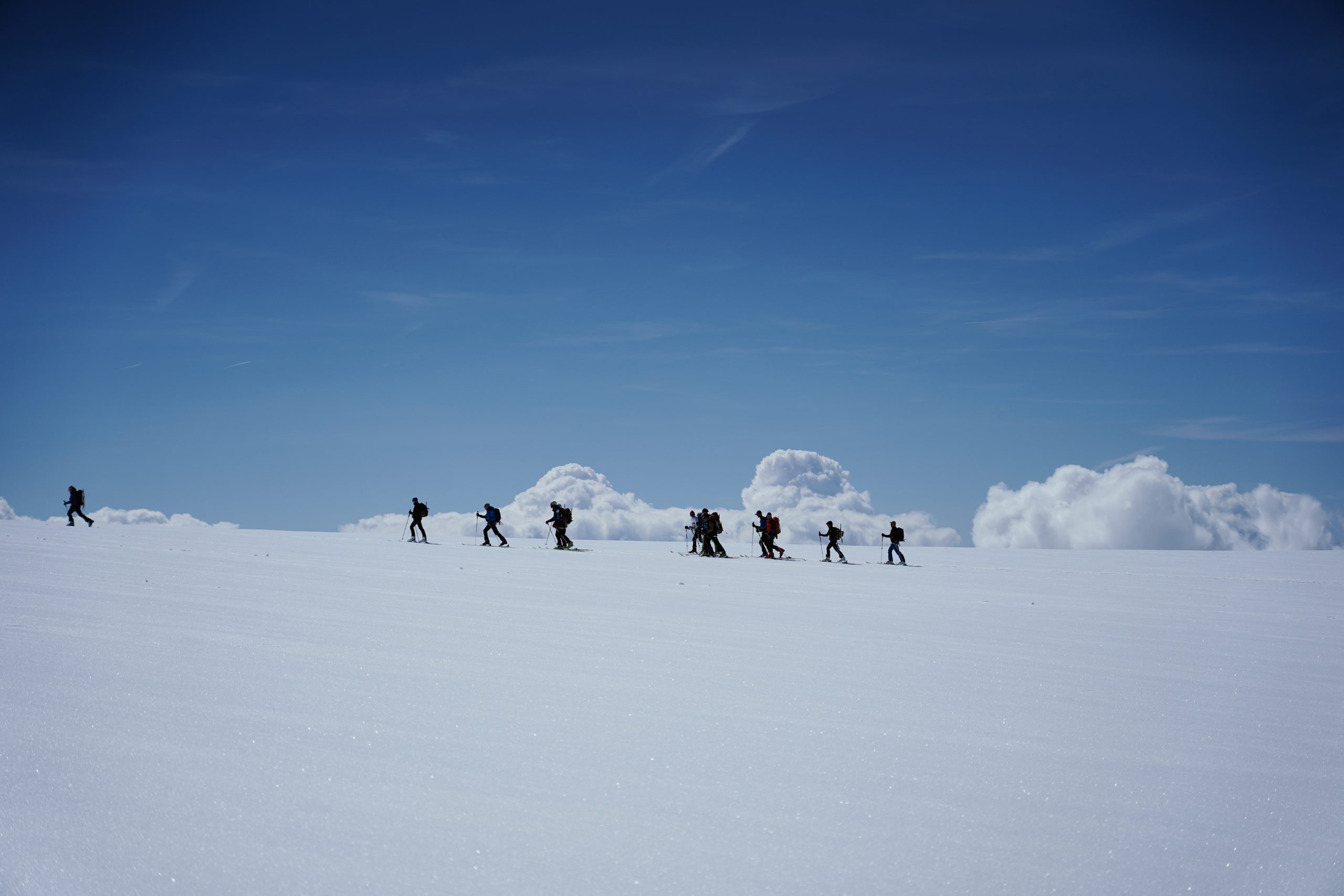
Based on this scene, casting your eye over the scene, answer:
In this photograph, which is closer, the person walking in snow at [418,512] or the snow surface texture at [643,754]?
the snow surface texture at [643,754]

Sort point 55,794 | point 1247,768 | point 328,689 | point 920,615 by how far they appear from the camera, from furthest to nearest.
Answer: point 920,615 < point 328,689 < point 1247,768 < point 55,794

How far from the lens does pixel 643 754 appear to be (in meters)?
5.13

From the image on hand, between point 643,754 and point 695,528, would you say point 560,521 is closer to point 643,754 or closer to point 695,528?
point 695,528

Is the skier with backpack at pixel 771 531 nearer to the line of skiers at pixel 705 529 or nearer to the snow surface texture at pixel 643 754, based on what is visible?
the line of skiers at pixel 705 529

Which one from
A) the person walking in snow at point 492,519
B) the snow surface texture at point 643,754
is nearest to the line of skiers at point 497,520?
the person walking in snow at point 492,519

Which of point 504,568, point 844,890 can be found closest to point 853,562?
point 504,568

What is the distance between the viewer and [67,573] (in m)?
14.0

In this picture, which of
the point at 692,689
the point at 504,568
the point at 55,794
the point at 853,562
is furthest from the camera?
the point at 853,562

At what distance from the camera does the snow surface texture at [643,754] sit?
150 inches

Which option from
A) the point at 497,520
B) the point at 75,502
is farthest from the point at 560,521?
the point at 75,502

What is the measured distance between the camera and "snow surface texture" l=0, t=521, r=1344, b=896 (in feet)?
12.5

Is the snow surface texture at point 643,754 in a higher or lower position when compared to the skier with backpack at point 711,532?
lower

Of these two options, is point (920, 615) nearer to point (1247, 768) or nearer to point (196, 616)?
point (1247, 768)

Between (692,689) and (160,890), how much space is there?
4.01 meters
